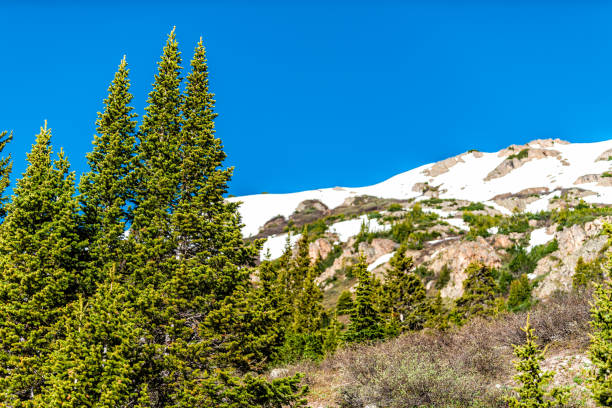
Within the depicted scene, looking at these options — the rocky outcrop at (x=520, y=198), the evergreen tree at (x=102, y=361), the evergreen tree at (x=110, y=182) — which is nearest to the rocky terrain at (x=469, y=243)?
the rocky outcrop at (x=520, y=198)

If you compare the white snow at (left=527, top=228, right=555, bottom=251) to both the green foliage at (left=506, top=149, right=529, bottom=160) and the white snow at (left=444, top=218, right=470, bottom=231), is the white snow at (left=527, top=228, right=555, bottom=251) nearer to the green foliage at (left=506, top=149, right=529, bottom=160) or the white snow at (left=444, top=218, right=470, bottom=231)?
the white snow at (left=444, top=218, right=470, bottom=231)

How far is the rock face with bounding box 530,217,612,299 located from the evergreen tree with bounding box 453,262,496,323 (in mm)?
12533

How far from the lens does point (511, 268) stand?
5825 centimetres

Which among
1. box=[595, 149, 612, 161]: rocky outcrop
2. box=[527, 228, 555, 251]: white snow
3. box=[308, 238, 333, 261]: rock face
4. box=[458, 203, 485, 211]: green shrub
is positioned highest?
box=[595, 149, 612, 161]: rocky outcrop

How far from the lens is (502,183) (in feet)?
514

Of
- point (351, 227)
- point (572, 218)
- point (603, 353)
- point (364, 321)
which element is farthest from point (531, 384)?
point (351, 227)

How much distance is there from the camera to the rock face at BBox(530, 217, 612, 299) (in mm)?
44938

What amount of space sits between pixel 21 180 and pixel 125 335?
38.4 ft

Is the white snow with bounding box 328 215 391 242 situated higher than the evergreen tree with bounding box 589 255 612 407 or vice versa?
the white snow with bounding box 328 215 391 242

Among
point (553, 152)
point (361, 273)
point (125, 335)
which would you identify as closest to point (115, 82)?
point (125, 335)

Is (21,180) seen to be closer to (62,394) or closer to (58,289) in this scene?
(58,289)

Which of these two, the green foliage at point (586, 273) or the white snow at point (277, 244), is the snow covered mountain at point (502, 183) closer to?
the white snow at point (277, 244)

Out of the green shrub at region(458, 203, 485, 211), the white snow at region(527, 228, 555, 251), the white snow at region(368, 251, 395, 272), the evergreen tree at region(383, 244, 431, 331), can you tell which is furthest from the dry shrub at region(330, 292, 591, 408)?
the green shrub at region(458, 203, 485, 211)

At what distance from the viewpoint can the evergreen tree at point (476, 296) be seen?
102 feet
